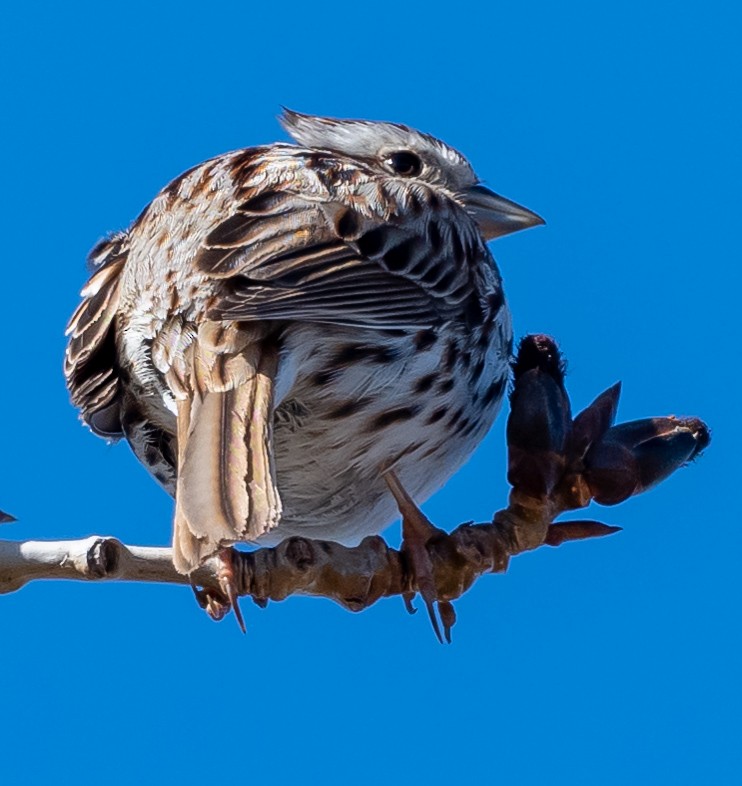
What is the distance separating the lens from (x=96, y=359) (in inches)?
164

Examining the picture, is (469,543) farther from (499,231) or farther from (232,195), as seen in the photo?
(499,231)

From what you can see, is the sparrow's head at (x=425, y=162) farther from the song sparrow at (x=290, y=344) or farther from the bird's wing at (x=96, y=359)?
the bird's wing at (x=96, y=359)

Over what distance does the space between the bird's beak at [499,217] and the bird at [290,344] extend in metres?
0.28

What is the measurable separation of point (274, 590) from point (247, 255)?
78cm

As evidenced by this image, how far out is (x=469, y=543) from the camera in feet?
12.3

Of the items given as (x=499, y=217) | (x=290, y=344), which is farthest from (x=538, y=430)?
(x=499, y=217)

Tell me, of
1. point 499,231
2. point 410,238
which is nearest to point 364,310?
point 410,238

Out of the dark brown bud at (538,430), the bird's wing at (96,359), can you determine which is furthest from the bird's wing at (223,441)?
the dark brown bud at (538,430)

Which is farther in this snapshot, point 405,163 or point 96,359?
point 405,163

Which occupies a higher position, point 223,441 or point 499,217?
point 499,217

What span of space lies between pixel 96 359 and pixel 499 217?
146cm

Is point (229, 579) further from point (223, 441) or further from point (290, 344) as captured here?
point (290, 344)

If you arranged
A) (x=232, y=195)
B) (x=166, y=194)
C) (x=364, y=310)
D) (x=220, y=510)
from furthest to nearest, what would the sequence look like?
(x=166, y=194) < (x=232, y=195) < (x=364, y=310) < (x=220, y=510)

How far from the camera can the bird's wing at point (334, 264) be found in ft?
12.0
